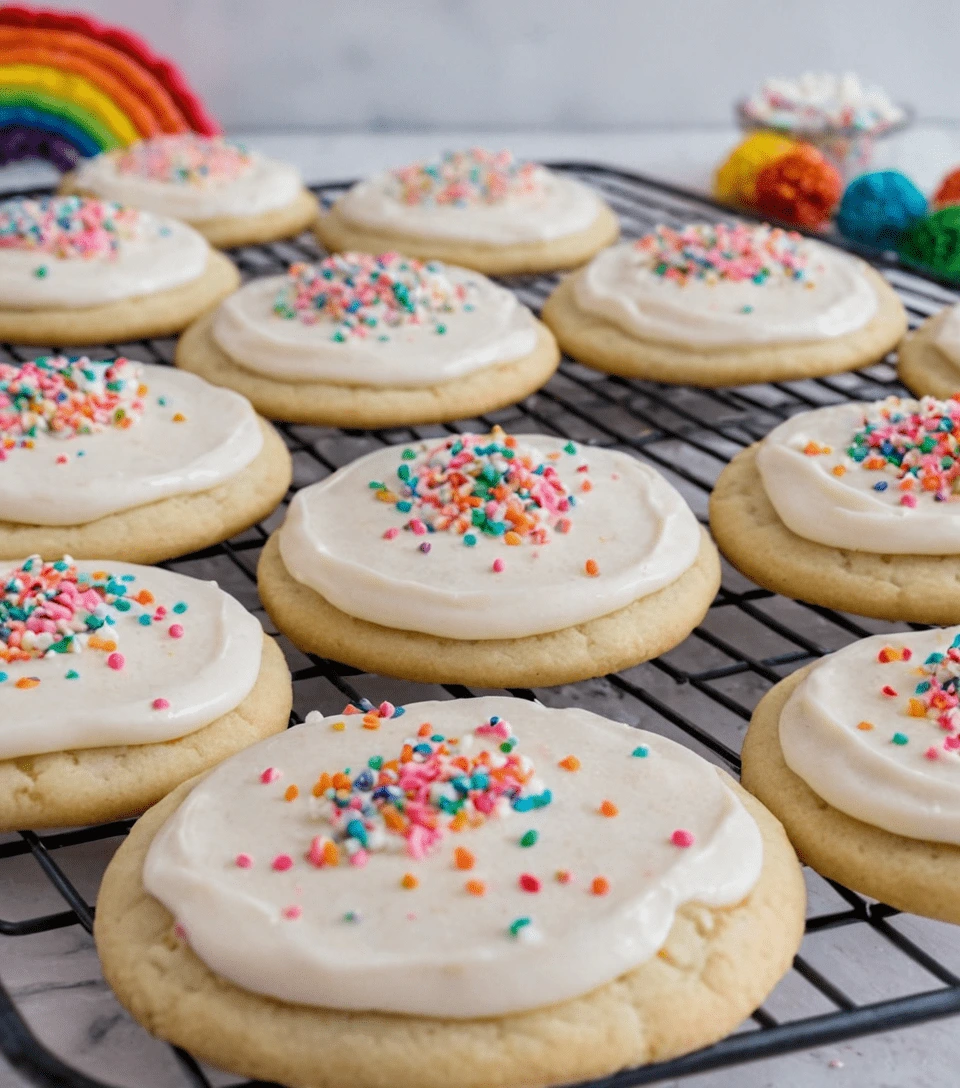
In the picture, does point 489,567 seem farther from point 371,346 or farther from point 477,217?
point 477,217

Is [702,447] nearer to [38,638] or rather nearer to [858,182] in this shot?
[38,638]

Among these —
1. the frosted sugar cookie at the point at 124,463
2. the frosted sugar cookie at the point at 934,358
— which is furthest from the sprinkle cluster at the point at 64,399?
the frosted sugar cookie at the point at 934,358

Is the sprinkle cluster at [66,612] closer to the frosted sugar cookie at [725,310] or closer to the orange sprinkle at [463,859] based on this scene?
the orange sprinkle at [463,859]

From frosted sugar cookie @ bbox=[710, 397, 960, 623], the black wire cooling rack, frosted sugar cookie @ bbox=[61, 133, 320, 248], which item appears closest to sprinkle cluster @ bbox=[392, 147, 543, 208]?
frosted sugar cookie @ bbox=[61, 133, 320, 248]

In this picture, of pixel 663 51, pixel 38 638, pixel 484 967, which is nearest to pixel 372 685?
pixel 38 638

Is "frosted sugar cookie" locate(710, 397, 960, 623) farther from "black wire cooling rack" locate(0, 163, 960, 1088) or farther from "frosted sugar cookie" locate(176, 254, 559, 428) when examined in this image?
"frosted sugar cookie" locate(176, 254, 559, 428)

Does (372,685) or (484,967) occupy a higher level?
(484,967)
